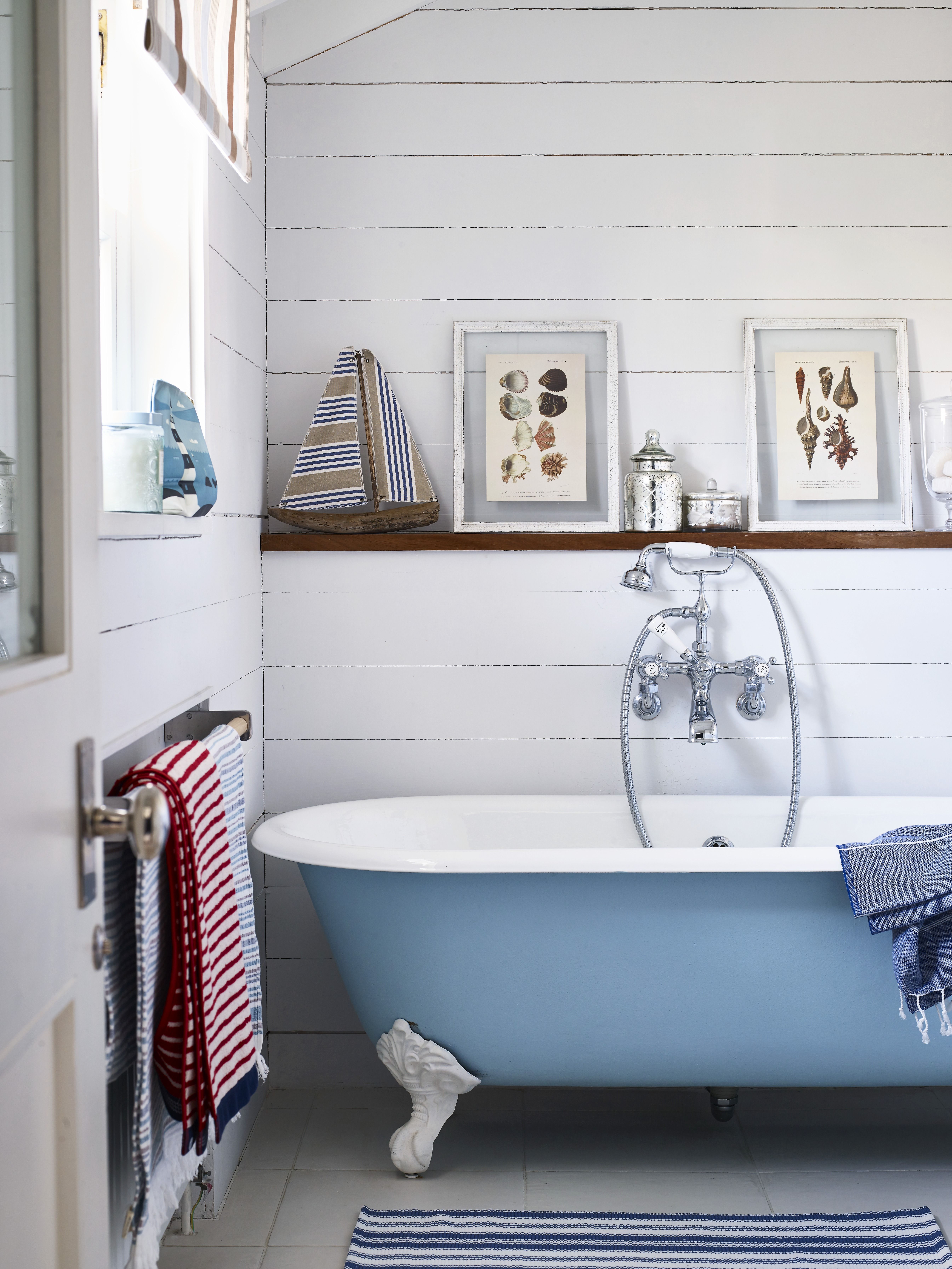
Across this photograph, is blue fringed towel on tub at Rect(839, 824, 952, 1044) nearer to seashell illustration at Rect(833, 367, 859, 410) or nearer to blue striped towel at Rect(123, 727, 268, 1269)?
blue striped towel at Rect(123, 727, 268, 1269)

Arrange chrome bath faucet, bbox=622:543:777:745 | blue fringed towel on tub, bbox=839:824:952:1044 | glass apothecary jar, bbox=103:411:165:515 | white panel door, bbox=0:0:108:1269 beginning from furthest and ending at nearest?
chrome bath faucet, bbox=622:543:777:745, blue fringed towel on tub, bbox=839:824:952:1044, glass apothecary jar, bbox=103:411:165:515, white panel door, bbox=0:0:108:1269

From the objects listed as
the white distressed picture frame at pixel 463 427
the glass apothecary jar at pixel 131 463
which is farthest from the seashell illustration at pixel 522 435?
the glass apothecary jar at pixel 131 463

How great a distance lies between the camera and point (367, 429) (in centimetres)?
232

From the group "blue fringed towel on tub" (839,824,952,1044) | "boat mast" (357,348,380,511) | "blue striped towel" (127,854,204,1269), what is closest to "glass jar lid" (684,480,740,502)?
"boat mast" (357,348,380,511)

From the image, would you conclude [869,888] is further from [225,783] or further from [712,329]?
[712,329]

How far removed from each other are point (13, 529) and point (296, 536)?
1624 mm

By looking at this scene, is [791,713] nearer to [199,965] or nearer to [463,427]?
[463,427]

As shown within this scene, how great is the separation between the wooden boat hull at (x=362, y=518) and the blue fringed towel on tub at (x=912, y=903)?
1.16 m

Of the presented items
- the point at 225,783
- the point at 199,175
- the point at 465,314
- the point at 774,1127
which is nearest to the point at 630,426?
the point at 465,314

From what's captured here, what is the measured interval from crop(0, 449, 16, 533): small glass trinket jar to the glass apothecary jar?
55cm

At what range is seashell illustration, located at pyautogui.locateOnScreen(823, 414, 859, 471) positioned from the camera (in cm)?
242

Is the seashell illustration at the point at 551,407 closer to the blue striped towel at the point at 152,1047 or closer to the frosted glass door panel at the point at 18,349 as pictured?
the blue striped towel at the point at 152,1047

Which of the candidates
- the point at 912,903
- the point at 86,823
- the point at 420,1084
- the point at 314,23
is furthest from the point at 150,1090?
the point at 314,23

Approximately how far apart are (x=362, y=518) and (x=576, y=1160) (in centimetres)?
141
